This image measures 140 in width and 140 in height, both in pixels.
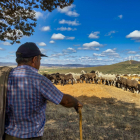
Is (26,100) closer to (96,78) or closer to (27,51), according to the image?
(27,51)

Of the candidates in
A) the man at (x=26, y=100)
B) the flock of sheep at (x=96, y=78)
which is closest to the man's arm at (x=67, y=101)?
the man at (x=26, y=100)

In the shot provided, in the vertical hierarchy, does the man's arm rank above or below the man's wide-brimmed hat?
below

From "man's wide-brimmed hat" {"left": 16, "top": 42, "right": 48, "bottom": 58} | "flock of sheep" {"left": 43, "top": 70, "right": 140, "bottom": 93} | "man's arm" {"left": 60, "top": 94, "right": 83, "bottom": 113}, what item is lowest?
"flock of sheep" {"left": 43, "top": 70, "right": 140, "bottom": 93}

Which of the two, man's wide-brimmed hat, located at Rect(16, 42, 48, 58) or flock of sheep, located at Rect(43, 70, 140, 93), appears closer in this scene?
man's wide-brimmed hat, located at Rect(16, 42, 48, 58)

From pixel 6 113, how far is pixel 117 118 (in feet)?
21.8

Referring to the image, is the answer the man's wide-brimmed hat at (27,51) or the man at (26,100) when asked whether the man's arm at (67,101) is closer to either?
the man at (26,100)

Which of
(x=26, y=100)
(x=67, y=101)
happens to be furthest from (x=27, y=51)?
(x=67, y=101)

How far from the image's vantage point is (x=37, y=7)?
296 inches

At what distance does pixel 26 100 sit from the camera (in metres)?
1.92

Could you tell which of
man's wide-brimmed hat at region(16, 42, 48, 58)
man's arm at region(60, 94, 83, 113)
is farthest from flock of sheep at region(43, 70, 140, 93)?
man's wide-brimmed hat at region(16, 42, 48, 58)

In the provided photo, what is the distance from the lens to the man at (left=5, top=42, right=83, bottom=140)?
1.91 metres

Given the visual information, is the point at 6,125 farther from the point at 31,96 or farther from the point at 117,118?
the point at 117,118

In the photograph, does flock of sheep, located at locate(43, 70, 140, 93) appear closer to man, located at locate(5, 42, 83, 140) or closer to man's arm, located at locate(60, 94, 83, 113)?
man's arm, located at locate(60, 94, 83, 113)

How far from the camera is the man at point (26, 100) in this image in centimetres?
191
